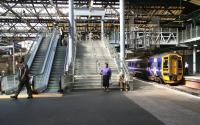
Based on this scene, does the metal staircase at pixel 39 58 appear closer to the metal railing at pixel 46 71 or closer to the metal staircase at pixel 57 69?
the metal railing at pixel 46 71

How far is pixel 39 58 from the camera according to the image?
2611 centimetres

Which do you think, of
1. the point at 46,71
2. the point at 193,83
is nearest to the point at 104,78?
the point at 46,71

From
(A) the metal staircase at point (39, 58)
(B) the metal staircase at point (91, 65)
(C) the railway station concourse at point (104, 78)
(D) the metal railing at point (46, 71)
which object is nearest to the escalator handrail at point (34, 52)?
(C) the railway station concourse at point (104, 78)

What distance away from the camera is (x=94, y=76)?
2362 cm

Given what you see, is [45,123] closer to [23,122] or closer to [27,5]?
[23,122]

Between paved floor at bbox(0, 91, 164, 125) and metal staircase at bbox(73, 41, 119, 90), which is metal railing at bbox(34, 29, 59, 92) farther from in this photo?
paved floor at bbox(0, 91, 164, 125)

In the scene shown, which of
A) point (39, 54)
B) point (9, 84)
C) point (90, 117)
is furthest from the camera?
point (39, 54)

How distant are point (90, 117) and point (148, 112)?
7.01 feet

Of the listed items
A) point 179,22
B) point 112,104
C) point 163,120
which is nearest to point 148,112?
point 163,120

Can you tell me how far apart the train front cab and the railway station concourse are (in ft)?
0.28

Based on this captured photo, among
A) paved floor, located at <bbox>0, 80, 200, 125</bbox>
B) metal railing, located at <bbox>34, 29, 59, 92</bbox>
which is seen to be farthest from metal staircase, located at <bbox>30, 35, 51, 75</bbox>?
paved floor, located at <bbox>0, 80, 200, 125</bbox>

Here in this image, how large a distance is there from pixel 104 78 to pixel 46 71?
4.07m

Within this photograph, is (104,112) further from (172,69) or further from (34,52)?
(172,69)

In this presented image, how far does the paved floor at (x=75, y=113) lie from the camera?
1048 centimetres
